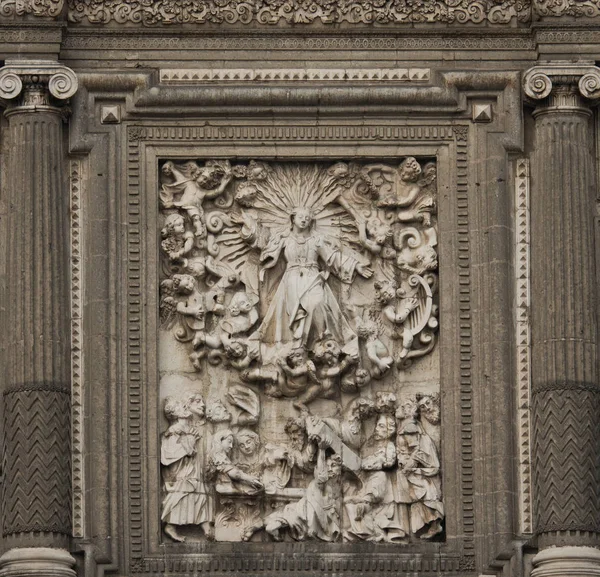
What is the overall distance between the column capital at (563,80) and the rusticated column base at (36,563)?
537 centimetres

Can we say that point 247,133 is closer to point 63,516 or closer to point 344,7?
point 344,7

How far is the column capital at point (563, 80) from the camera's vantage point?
2528 cm

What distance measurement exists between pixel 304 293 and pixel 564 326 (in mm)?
2112

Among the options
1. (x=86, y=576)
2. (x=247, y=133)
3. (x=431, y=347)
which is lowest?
(x=86, y=576)

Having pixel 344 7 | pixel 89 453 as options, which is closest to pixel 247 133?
pixel 344 7

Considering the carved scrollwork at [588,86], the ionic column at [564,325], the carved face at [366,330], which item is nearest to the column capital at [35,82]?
the carved face at [366,330]

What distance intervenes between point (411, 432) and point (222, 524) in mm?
1697

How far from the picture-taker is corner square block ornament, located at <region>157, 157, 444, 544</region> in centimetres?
2489

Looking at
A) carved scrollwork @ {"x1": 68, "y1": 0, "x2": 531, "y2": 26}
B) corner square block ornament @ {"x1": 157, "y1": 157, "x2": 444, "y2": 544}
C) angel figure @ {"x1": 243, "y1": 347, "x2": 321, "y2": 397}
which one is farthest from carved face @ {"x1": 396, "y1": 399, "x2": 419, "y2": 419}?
carved scrollwork @ {"x1": 68, "y1": 0, "x2": 531, "y2": 26}

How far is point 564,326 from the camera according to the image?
81.8 feet

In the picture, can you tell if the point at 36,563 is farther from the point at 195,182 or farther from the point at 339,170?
the point at 339,170

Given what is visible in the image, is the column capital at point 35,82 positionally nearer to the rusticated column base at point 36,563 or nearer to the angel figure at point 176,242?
the angel figure at point 176,242

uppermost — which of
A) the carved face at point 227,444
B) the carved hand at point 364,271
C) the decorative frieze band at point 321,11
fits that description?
the decorative frieze band at point 321,11

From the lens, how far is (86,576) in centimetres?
2452
